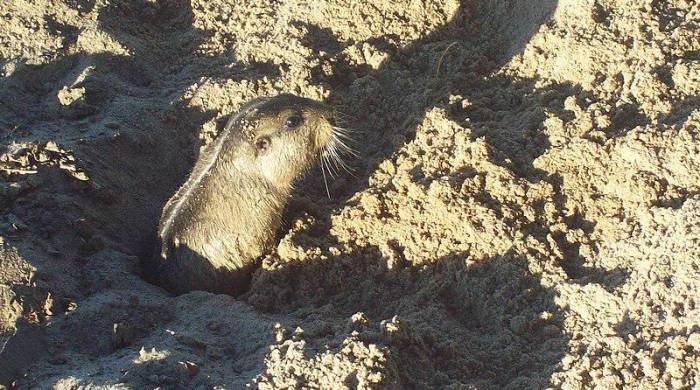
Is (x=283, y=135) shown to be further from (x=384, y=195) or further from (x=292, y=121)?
(x=384, y=195)

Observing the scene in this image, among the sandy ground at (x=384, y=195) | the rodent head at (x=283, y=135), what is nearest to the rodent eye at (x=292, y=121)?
the rodent head at (x=283, y=135)

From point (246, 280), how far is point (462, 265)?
1421mm

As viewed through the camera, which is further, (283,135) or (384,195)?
(283,135)

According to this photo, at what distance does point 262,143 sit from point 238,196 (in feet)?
1.17

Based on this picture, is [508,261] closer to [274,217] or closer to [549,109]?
[549,109]

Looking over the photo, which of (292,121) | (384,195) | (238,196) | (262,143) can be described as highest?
(292,121)

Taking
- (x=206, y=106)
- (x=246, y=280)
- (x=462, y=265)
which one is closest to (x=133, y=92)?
(x=206, y=106)

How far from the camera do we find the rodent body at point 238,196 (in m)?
4.44

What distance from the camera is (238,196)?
455cm

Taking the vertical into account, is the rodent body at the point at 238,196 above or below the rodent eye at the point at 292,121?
below

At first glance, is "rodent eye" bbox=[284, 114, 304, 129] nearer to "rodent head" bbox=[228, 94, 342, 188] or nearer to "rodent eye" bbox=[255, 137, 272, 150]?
"rodent head" bbox=[228, 94, 342, 188]

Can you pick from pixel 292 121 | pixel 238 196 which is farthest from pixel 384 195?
pixel 238 196

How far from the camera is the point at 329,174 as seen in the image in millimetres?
4988

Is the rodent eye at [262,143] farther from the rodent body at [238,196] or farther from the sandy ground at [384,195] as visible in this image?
the sandy ground at [384,195]
